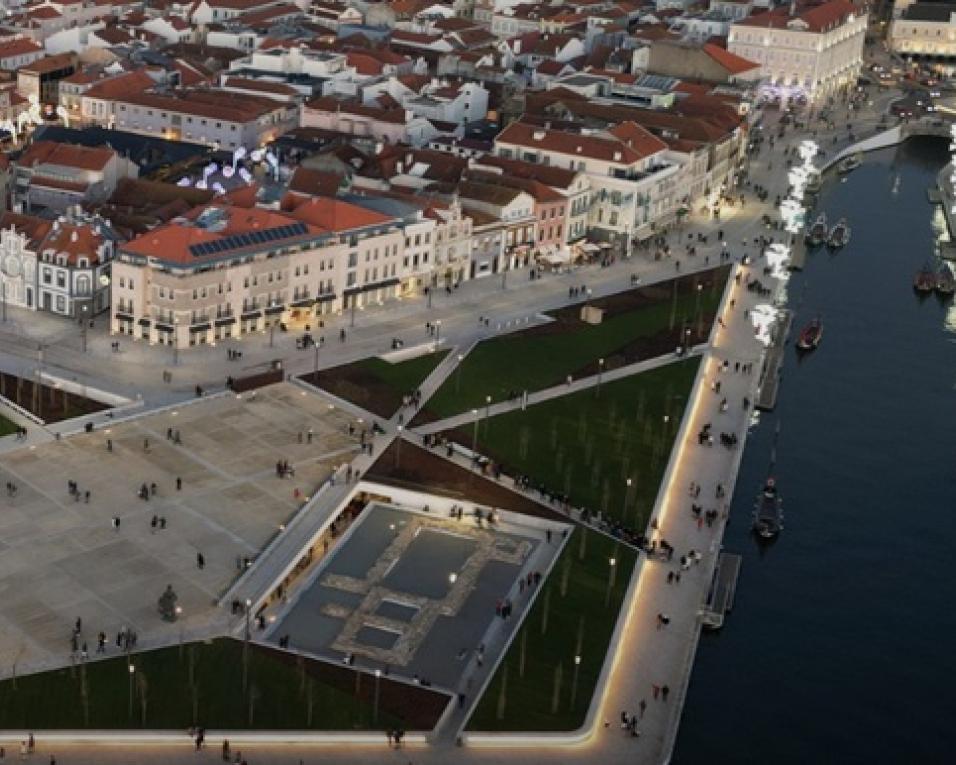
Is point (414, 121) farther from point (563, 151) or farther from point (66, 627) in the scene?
point (66, 627)

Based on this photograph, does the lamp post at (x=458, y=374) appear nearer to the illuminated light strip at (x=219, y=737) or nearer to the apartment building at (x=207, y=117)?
the illuminated light strip at (x=219, y=737)

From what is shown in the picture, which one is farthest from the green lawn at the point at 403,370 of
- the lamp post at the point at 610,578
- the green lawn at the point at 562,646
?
the lamp post at the point at 610,578

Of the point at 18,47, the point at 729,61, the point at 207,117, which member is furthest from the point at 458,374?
the point at 729,61

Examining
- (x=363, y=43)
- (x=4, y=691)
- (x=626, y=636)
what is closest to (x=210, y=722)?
(x=4, y=691)

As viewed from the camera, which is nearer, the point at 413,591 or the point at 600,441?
the point at 413,591

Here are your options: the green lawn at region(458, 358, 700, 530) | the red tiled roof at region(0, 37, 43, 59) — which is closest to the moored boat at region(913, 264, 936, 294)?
the green lawn at region(458, 358, 700, 530)

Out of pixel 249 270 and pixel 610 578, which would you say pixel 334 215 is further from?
pixel 610 578

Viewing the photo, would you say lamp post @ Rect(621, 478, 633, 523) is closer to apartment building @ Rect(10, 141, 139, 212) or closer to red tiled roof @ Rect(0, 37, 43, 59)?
apartment building @ Rect(10, 141, 139, 212)
